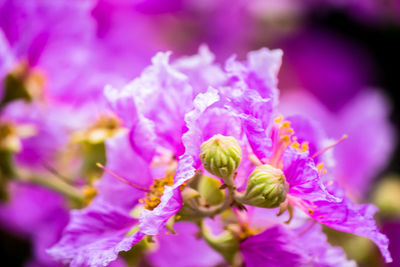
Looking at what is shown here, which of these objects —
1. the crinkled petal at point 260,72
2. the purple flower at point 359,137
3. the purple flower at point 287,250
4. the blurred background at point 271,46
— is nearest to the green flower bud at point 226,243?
the purple flower at point 287,250

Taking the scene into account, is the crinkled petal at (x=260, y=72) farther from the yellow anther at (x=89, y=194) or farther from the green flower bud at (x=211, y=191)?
the yellow anther at (x=89, y=194)

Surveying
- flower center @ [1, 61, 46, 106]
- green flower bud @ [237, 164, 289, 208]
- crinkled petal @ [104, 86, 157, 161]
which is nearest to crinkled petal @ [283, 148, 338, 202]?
Answer: green flower bud @ [237, 164, 289, 208]

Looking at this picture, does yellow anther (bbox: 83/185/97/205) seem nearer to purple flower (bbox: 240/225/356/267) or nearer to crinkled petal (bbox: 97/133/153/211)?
crinkled petal (bbox: 97/133/153/211)

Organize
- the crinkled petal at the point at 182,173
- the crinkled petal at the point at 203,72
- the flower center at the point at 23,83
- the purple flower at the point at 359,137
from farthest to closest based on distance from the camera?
the purple flower at the point at 359,137 < the flower center at the point at 23,83 < the crinkled petal at the point at 203,72 < the crinkled petal at the point at 182,173

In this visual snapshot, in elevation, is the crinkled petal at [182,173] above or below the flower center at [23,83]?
above

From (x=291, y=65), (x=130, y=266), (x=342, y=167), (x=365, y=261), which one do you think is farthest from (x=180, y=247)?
(x=291, y=65)
